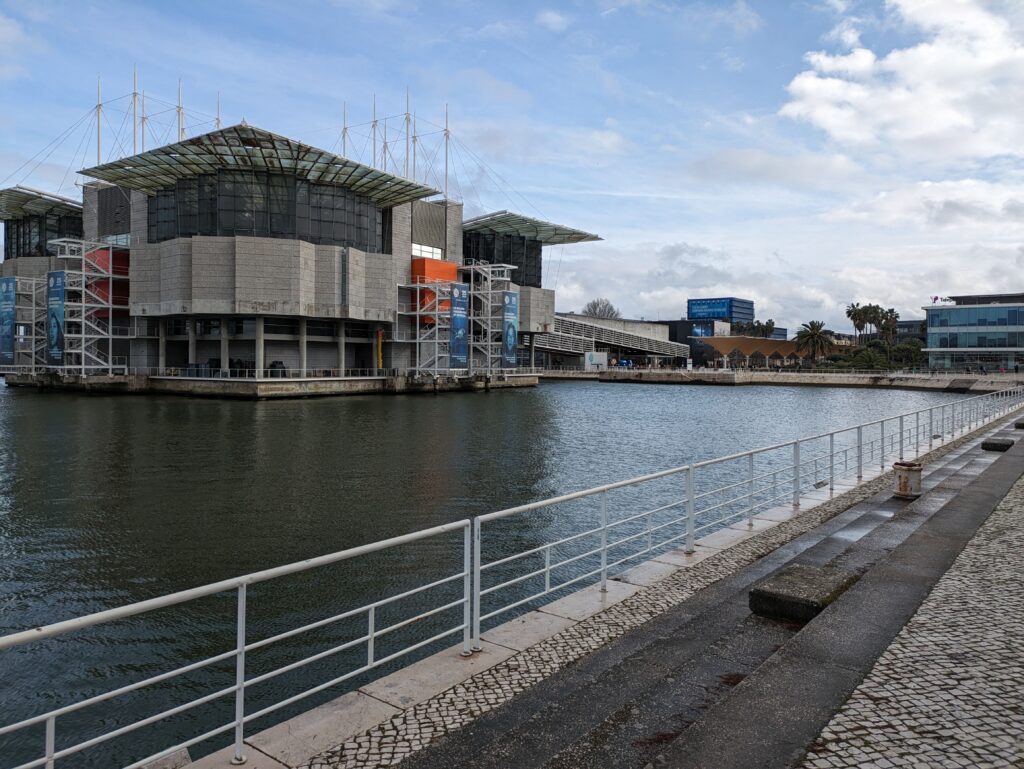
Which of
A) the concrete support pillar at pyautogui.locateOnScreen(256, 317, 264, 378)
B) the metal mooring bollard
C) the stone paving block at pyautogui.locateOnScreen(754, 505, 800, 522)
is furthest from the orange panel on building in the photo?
the metal mooring bollard

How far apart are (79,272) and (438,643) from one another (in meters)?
75.2

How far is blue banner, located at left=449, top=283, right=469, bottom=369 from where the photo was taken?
72438mm

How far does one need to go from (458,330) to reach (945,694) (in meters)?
68.4

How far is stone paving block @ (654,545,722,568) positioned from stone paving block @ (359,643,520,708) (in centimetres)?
399

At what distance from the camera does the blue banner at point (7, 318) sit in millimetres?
73938

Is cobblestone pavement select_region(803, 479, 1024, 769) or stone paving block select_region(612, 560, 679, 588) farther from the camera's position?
stone paving block select_region(612, 560, 679, 588)

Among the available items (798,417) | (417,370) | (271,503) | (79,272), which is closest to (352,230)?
(417,370)

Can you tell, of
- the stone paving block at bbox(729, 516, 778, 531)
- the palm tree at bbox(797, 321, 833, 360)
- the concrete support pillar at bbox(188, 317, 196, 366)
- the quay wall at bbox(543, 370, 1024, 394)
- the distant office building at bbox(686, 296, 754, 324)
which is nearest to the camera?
the stone paving block at bbox(729, 516, 778, 531)

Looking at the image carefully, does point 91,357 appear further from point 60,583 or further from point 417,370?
point 60,583

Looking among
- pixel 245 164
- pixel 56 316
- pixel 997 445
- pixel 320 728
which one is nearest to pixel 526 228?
pixel 245 164

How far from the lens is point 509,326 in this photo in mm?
78062

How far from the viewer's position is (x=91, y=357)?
7050cm

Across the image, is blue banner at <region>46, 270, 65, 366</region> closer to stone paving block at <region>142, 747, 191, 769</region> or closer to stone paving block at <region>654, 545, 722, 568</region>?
stone paving block at <region>654, 545, 722, 568</region>

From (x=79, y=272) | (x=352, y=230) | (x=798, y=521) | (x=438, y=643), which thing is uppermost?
(x=352, y=230)
